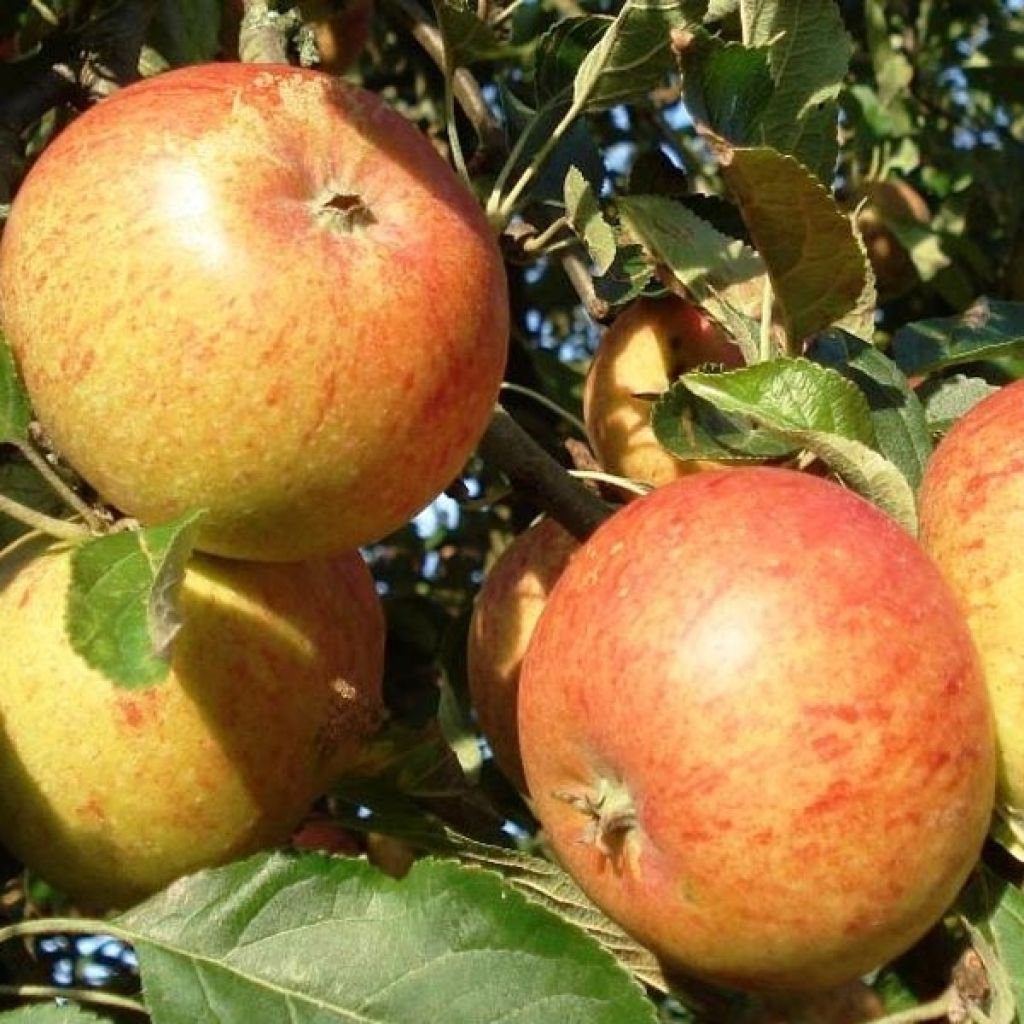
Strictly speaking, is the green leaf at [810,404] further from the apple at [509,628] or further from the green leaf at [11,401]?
the green leaf at [11,401]

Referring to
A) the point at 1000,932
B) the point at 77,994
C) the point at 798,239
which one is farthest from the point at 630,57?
the point at 77,994

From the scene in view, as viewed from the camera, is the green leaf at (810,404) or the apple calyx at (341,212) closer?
the apple calyx at (341,212)

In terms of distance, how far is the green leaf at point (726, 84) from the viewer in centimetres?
123

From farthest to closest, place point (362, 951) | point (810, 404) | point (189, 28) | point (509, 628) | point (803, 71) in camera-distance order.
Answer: point (189, 28) → point (509, 628) → point (803, 71) → point (810, 404) → point (362, 951)

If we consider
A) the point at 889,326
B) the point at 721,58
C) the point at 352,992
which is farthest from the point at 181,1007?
the point at 889,326

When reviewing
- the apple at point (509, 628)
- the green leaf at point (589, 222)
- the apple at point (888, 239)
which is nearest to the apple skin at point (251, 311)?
the green leaf at point (589, 222)

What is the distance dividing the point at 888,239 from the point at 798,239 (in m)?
1.52

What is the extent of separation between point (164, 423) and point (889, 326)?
2.13m

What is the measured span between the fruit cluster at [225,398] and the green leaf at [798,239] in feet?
0.68

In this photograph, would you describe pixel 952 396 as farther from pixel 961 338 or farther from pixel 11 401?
pixel 11 401

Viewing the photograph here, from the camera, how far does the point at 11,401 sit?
3.72ft

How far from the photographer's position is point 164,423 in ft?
3.41

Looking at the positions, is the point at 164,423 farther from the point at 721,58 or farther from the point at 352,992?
the point at 721,58

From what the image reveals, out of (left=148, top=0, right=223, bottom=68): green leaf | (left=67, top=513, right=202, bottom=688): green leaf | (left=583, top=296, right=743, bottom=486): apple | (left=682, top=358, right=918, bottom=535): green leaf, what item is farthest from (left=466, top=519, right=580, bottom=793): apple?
(left=148, top=0, right=223, bottom=68): green leaf
